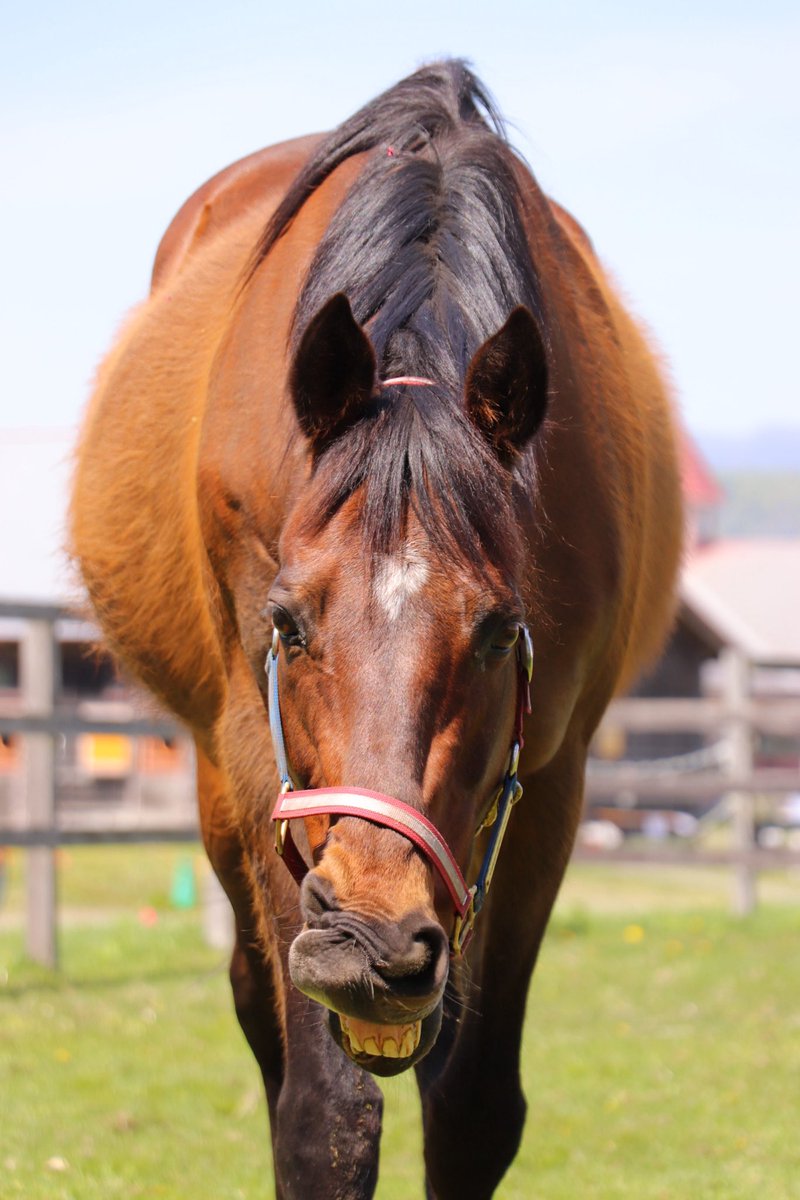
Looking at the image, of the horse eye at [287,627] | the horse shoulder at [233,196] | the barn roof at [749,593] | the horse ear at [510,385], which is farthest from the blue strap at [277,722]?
the barn roof at [749,593]

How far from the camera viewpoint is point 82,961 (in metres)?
8.67

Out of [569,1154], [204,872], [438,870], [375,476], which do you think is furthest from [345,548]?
[204,872]

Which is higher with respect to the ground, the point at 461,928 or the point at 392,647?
the point at 392,647

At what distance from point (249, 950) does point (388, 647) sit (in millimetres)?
1816

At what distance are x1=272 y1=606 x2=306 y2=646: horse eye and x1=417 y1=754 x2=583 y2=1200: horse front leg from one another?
1.17 metres

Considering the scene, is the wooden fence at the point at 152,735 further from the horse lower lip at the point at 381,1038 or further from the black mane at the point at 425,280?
the horse lower lip at the point at 381,1038

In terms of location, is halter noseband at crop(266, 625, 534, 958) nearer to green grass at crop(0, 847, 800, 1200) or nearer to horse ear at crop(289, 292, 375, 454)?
horse ear at crop(289, 292, 375, 454)

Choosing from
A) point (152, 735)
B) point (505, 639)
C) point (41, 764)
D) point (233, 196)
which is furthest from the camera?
point (152, 735)


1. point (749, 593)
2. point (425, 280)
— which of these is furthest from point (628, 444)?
point (749, 593)

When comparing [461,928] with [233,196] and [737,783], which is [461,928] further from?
[737,783]

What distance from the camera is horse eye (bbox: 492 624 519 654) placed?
8.66 ft

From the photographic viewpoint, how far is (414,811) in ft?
7.89

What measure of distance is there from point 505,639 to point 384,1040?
0.70 m

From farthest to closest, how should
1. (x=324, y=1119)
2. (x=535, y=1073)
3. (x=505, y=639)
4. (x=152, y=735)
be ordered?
(x=152, y=735)
(x=535, y=1073)
(x=324, y=1119)
(x=505, y=639)
